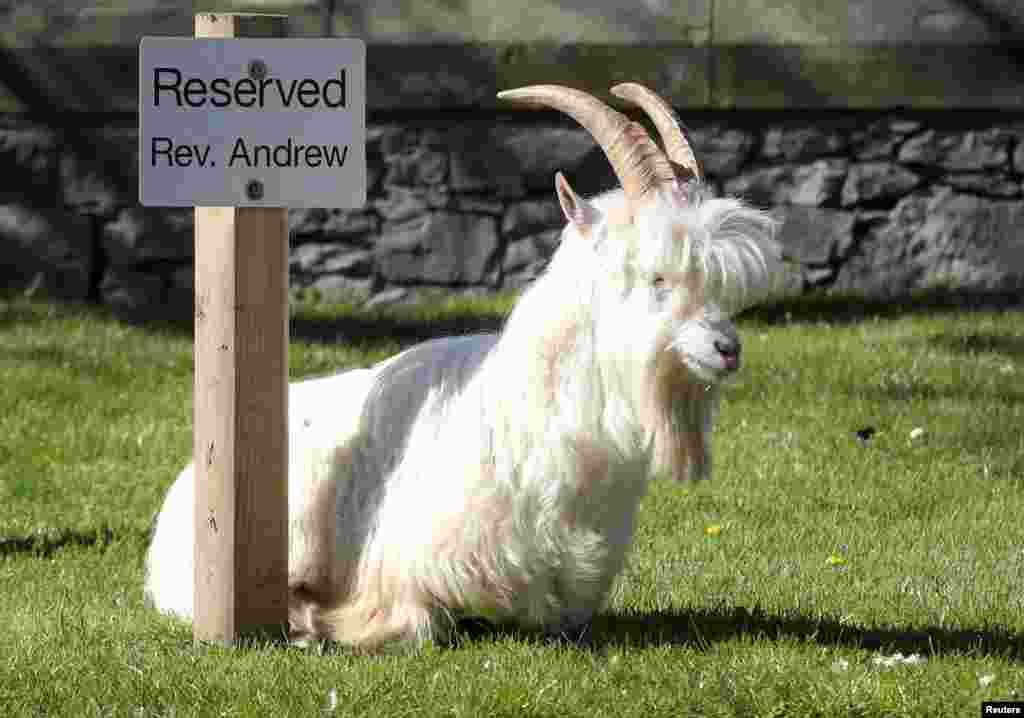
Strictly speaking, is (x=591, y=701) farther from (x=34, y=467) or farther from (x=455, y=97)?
(x=455, y=97)

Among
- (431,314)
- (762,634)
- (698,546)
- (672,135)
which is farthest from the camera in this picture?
(431,314)

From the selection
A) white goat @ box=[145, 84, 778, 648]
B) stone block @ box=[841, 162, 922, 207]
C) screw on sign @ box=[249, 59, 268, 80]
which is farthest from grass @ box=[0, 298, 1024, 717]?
screw on sign @ box=[249, 59, 268, 80]

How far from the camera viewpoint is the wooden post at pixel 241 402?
4.96m

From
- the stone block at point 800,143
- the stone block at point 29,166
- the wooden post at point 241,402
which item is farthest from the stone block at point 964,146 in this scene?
the wooden post at point 241,402

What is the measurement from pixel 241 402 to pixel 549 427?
797mm

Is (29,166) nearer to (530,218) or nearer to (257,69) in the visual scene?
(530,218)

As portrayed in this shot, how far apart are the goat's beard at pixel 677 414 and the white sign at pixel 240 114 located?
38.3 inches

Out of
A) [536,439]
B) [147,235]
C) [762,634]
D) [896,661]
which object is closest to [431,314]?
[147,235]

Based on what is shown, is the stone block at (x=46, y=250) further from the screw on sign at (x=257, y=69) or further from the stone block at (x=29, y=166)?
the screw on sign at (x=257, y=69)

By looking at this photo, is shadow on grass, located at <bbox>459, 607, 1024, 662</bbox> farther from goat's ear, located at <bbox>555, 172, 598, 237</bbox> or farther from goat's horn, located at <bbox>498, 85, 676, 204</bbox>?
goat's horn, located at <bbox>498, 85, 676, 204</bbox>

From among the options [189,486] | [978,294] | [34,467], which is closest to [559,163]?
[978,294]

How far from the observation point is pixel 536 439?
4.99 m

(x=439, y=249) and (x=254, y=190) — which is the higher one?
(x=254, y=190)

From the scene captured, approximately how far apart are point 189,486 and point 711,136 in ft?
17.8
